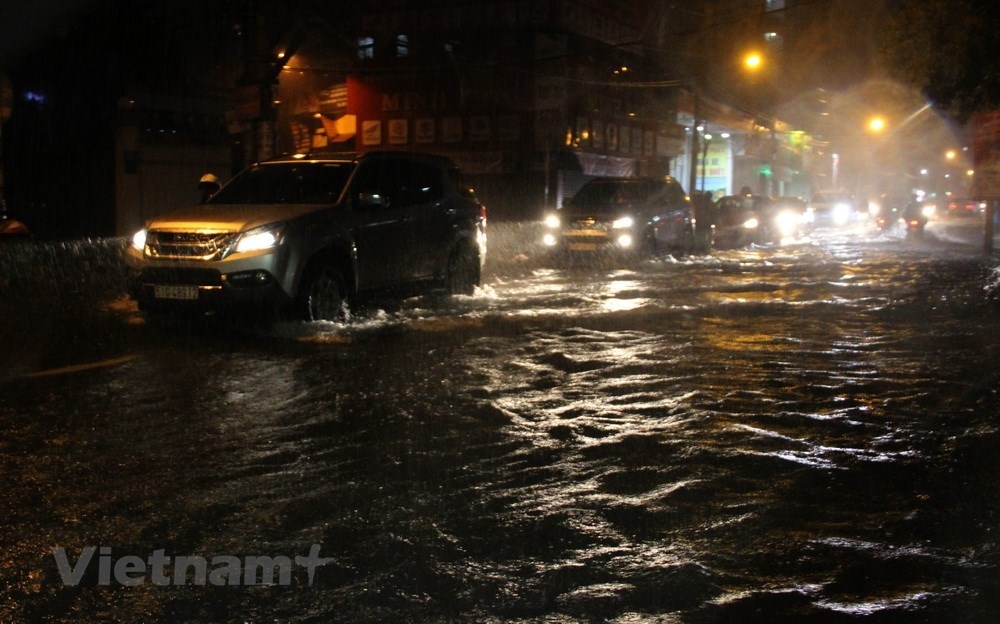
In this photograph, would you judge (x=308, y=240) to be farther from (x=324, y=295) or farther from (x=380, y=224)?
(x=380, y=224)

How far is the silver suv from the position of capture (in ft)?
30.8

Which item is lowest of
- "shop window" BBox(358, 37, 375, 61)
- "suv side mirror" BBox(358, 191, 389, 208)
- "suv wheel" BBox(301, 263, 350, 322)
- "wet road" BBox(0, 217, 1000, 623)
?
"wet road" BBox(0, 217, 1000, 623)

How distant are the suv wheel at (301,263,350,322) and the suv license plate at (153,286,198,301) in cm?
104

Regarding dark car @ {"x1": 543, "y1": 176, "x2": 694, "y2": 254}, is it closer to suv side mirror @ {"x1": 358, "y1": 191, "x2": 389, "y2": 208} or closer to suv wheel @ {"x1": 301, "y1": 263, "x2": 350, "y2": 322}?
Result: suv side mirror @ {"x1": 358, "y1": 191, "x2": 389, "y2": 208}

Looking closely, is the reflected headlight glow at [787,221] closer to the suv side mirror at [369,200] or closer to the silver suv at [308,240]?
the silver suv at [308,240]

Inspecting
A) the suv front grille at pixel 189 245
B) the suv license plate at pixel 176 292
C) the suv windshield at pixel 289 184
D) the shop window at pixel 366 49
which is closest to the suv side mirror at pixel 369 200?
the suv windshield at pixel 289 184

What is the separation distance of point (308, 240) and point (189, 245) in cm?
113

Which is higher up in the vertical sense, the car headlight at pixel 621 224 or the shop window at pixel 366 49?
the shop window at pixel 366 49

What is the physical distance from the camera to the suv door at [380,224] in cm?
1064

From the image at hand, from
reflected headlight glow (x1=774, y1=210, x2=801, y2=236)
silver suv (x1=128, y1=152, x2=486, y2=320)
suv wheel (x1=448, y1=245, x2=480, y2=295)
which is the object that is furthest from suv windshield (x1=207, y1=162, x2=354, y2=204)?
reflected headlight glow (x1=774, y1=210, x2=801, y2=236)

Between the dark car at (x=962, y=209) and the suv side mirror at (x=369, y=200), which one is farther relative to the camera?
the dark car at (x=962, y=209)

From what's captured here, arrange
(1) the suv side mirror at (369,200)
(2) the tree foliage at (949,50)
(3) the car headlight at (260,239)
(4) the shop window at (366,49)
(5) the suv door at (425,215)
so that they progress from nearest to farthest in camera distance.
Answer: (3) the car headlight at (260,239) < (1) the suv side mirror at (369,200) < (5) the suv door at (425,215) < (2) the tree foliage at (949,50) < (4) the shop window at (366,49)

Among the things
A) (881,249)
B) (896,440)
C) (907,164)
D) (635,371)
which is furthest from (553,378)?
(907,164)

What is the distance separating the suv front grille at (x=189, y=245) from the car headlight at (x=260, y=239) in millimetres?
93
